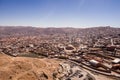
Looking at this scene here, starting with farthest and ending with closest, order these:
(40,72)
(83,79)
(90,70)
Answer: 1. (90,70)
2. (40,72)
3. (83,79)

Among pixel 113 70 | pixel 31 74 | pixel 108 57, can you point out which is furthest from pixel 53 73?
pixel 108 57

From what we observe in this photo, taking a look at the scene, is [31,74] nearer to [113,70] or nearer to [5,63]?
[5,63]

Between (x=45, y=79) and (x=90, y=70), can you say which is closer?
(x=45, y=79)

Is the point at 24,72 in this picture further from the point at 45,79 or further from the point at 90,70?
the point at 90,70

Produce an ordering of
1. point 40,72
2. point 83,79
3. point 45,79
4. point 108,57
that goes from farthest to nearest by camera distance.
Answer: point 108,57 < point 40,72 < point 45,79 < point 83,79

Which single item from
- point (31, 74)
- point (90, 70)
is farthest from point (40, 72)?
point (90, 70)

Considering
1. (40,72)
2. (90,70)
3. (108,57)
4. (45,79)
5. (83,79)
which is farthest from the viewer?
(108,57)

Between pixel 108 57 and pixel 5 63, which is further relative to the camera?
pixel 108 57

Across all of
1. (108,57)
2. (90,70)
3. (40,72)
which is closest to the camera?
(40,72)
